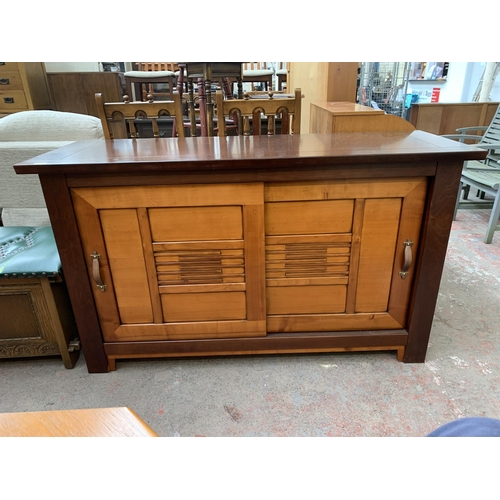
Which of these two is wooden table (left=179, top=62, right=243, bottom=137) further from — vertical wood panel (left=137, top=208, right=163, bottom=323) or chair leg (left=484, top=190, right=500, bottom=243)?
chair leg (left=484, top=190, right=500, bottom=243)

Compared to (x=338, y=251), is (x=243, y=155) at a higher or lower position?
higher

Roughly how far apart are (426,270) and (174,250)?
0.97 meters

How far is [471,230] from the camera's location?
2.89 m

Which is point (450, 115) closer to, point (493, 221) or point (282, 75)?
point (282, 75)

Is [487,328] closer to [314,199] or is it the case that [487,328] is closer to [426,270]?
[426,270]

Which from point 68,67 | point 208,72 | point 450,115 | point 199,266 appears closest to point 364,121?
point 199,266

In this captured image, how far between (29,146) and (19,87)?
347 centimetres

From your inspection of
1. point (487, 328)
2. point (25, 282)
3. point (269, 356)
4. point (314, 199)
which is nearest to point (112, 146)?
point (25, 282)

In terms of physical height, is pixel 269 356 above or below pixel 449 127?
below

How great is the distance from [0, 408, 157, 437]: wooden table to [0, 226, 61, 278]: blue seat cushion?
93 centimetres

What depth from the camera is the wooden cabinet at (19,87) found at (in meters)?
4.42

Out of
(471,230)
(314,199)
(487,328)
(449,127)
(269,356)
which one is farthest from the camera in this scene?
(449,127)

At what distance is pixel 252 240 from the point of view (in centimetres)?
135

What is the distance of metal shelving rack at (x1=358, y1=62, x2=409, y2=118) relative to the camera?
6.02 meters
